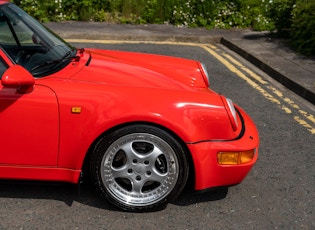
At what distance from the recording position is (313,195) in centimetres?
382

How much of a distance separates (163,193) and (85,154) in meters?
0.63

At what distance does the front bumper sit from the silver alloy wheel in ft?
0.52

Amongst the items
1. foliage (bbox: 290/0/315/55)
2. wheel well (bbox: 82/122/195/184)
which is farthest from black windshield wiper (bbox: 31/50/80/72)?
foliage (bbox: 290/0/315/55)

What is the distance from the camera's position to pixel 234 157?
331cm

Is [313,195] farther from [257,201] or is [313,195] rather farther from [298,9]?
[298,9]

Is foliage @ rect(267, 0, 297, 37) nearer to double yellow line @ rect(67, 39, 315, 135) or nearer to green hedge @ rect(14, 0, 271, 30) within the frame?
green hedge @ rect(14, 0, 271, 30)

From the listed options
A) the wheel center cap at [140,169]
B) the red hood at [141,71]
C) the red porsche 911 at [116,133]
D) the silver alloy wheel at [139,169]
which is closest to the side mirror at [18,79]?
the red porsche 911 at [116,133]

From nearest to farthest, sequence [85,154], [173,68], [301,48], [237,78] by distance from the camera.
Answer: [85,154] → [173,68] → [237,78] → [301,48]

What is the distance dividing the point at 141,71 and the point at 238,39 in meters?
7.21

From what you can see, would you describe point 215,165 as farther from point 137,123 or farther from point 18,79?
point 18,79

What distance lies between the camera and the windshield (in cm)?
348

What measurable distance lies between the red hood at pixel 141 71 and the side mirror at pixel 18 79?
380 mm

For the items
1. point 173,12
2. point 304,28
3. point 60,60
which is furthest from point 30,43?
point 173,12

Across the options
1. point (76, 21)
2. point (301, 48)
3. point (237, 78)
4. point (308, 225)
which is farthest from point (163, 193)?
point (76, 21)
